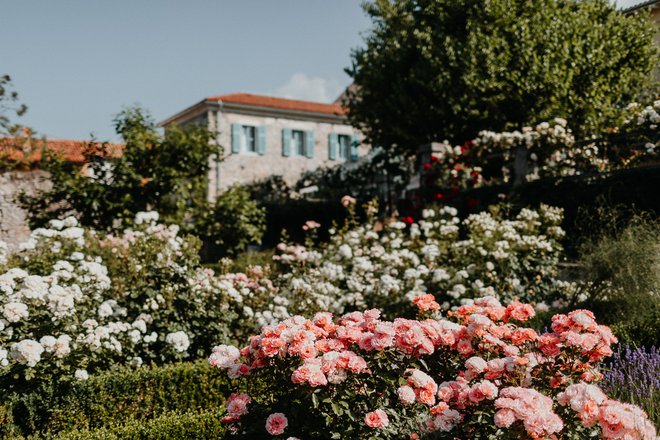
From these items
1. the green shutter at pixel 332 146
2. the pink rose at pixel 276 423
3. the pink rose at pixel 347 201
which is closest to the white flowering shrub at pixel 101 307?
the pink rose at pixel 276 423

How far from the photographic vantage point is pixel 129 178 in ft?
40.1

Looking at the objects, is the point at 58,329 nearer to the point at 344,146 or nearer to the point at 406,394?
the point at 406,394

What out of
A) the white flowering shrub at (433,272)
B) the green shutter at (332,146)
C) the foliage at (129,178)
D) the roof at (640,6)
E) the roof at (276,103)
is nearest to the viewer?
the white flowering shrub at (433,272)

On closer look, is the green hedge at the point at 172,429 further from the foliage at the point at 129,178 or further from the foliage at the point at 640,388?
the foliage at the point at 129,178

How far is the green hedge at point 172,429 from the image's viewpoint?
4402 mm

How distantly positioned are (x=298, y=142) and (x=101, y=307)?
2275cm

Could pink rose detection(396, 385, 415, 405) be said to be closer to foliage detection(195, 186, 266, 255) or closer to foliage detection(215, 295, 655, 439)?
foliage detection(215, 295, 655, 439)

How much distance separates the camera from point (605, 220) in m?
8.85

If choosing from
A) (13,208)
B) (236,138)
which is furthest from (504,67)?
(13,208)

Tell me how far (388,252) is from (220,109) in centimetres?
1888

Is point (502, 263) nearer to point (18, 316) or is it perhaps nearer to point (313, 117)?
point (18, 316)

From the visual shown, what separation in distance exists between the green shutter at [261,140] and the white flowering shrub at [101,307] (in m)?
18.6

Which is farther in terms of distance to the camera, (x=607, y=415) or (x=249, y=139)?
(x=249, y=139)

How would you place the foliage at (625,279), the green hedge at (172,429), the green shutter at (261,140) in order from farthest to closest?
1. the green shutter at (261,140)
2. the foliage at (625,279)
3. the green hedge at (172,429)
